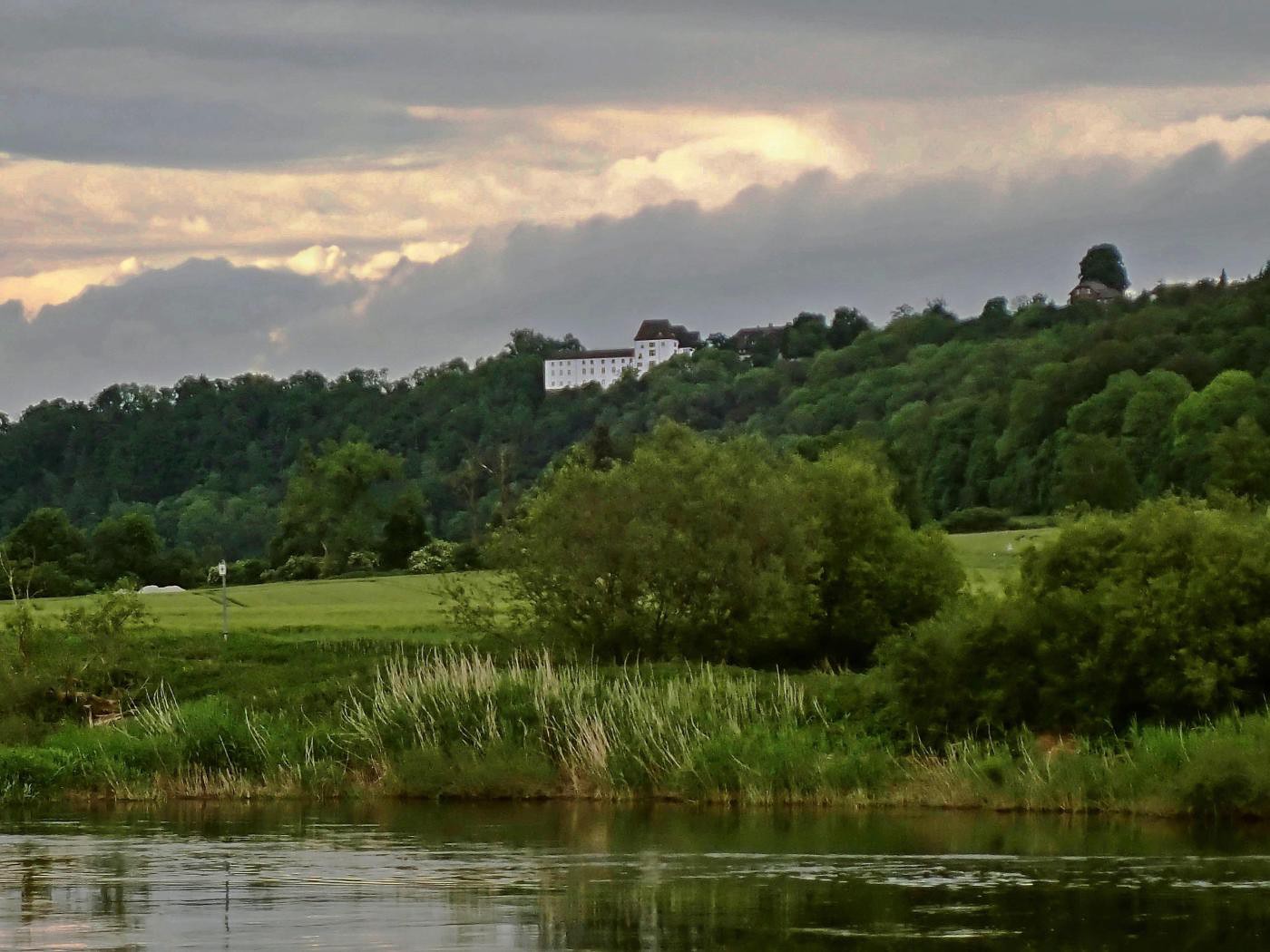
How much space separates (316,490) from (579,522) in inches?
3555

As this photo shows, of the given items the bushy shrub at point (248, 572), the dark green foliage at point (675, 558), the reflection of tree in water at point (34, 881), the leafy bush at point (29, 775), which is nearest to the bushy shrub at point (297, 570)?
the bushy shrub at point (248, 572)

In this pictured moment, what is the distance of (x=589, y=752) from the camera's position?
40656 millimetres

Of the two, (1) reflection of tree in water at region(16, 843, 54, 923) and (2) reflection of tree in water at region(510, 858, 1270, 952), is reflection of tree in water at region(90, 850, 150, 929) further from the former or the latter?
(2) reflection of tree in water at region(510, 858, 1270, 952)

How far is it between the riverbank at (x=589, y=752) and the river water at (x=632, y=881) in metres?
1.09

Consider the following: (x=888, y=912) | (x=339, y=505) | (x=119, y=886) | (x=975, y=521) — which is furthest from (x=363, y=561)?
(x=888, y=912)

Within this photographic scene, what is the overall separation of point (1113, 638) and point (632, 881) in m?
13.5

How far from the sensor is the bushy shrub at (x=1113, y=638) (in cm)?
3803

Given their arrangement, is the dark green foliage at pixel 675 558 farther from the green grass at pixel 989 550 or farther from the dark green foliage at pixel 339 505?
the dark green foliage at pixel 339 505

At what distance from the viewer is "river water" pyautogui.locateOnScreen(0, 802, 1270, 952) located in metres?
24.1

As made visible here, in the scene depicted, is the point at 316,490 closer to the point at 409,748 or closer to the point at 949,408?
the point at 949,408

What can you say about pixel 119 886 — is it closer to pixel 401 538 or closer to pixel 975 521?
pixel 401 538

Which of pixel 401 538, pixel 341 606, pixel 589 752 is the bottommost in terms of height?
pixel 589 752

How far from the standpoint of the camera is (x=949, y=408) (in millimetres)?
180125

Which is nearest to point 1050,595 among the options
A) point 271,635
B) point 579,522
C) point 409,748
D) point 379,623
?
point 409,748
